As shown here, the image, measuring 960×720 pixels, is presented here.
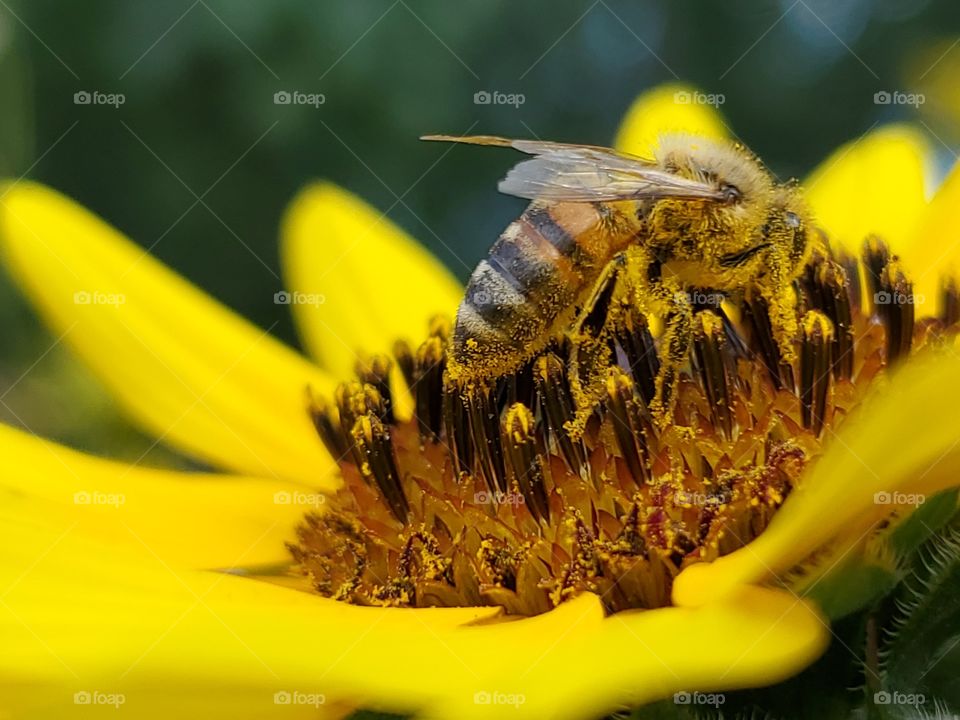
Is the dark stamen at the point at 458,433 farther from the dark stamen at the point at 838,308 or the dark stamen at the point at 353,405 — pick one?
the dark stamen at the point at 838,308

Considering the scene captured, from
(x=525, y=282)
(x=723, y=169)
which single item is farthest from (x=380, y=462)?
(x=723, y=169)

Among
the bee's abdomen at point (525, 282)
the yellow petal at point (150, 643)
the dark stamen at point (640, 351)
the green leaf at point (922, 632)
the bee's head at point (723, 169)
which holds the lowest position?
the green leaf at point (922, 632)

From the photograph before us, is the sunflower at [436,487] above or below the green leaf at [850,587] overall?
above

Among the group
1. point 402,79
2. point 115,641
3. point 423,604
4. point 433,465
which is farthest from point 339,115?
point 115,641

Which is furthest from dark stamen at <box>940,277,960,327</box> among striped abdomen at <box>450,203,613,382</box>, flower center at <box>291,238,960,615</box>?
striped abdomen at <box>450,203,613,382</box>

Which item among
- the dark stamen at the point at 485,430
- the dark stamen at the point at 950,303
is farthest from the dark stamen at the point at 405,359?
the dark stamen at the point at 950,303

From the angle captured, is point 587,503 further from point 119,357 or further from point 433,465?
point 119,357

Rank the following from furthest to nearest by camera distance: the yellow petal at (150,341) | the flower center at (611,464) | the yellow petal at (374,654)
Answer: the yellow petal at (150,341) → the flower center at (611,464) → the yellow petal at (374,654)

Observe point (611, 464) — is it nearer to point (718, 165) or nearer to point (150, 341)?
point (718, 165)
